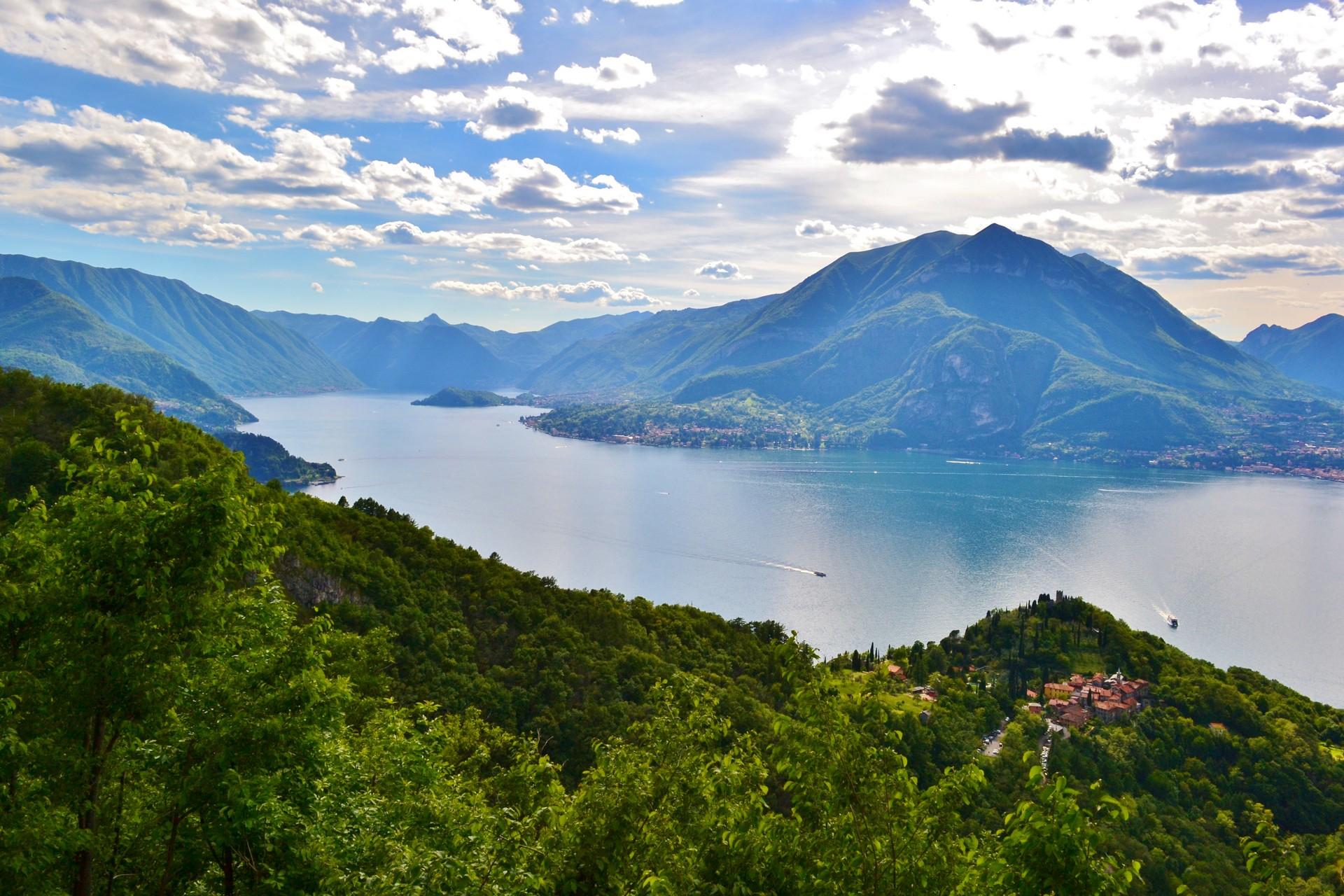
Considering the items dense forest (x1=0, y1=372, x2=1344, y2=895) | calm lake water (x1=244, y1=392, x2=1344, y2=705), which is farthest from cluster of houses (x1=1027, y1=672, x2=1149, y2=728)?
dense forest (x1=0, y1=372, x2=1344, y2=895)

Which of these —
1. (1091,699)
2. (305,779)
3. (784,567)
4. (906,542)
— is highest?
(305,779)

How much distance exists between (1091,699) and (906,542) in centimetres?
5364

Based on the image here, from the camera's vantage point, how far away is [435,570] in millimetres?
42562

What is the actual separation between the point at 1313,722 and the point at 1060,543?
2313 inches

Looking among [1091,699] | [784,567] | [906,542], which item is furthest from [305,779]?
[906,542]

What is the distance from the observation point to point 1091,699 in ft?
174

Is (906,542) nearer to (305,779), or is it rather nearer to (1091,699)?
(1091,699)

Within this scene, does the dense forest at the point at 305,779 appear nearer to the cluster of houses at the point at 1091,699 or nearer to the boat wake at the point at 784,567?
the cluster of houses at the point at 1091,699

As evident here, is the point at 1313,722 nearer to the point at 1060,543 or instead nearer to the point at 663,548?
the point at 1060,543

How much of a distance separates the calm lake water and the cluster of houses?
1774 cm

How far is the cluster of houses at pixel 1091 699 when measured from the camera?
5112cm

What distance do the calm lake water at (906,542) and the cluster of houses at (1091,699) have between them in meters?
17.7

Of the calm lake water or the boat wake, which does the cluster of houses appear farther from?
the boat wake

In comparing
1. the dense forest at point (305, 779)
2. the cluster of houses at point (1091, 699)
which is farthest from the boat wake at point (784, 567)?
the dense forest at point (305, 779)
